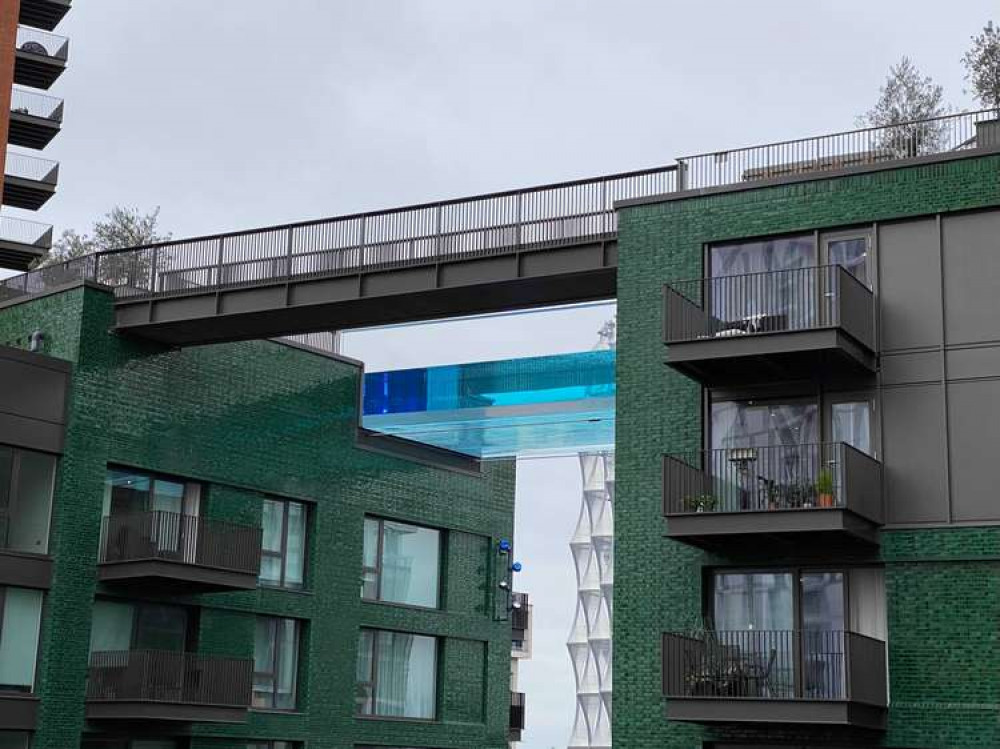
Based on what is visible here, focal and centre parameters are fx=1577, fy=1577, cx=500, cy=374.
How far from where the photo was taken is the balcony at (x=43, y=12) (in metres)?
59.6

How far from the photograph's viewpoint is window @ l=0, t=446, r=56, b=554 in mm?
30266

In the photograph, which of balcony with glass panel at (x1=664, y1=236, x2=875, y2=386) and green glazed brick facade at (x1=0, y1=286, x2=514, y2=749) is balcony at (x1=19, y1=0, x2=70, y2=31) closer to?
green glazed brick facade at (x1=0, y1=286, x2=514, y2=749)

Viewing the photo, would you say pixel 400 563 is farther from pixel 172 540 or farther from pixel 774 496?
pixel 774 496

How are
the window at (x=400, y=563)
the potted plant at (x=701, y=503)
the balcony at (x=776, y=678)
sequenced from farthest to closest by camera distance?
the window at (x=400, y=563) → the potted plant at (x=701, y=503) → the balcony at (x=776, y=678)

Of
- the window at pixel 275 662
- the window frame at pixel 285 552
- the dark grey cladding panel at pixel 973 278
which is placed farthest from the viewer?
the window frame at pixel 285 552

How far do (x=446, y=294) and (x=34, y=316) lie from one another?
9455 mm

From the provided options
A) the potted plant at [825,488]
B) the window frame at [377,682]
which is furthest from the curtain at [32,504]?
the potted plant at [825,488]

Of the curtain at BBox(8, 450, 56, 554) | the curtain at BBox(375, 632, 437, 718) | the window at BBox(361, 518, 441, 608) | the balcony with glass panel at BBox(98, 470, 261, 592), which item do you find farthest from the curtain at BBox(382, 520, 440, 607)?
the curtain at BBox(8, 450, 56, 554)

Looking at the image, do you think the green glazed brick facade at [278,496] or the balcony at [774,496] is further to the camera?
the green glazed brick facade at [278,496]

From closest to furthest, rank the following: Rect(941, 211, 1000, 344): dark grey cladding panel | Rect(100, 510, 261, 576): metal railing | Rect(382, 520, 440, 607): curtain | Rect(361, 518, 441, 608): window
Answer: Rect(941, 211, 1000, 344): dark grey cladding panel
Rect(100, 510, 261, 576): metal railing
Rect(361, 518, 441, 608): window
Rect(382, 520, 440, 607): curtain

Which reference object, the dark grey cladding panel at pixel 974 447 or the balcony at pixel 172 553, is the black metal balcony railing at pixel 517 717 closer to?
the balcony at pixel 172 553

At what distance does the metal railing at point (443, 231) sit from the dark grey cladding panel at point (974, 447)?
4.02 m

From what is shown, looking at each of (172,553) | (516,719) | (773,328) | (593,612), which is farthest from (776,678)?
(593,612)

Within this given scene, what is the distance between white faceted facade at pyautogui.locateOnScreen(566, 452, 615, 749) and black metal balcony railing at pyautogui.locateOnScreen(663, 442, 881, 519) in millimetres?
77460
